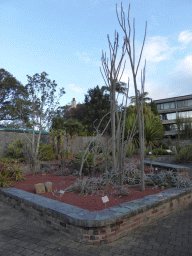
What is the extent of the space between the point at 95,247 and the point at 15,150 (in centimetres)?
799

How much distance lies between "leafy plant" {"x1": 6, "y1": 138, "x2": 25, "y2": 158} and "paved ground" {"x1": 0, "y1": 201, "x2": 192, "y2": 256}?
650 centimetres

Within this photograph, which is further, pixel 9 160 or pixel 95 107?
pixel 95 107

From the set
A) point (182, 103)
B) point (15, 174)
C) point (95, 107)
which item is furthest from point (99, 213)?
point (182, 103)

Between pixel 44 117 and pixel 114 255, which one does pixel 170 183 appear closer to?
pixel 114 255

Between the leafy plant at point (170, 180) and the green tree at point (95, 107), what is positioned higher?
the green tree at point (95, 107)

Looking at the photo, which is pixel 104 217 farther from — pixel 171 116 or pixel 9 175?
pixel 171 116

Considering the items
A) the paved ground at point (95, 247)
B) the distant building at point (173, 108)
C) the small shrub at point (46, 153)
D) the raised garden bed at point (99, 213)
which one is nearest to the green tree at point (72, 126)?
the small shrub at point (46, 153)

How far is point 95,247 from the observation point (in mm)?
2600

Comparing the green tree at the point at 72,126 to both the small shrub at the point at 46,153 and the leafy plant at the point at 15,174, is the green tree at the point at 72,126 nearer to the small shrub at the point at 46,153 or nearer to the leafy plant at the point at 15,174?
the small shrub at the point at 46,153

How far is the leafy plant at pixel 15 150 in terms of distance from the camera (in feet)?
31.6

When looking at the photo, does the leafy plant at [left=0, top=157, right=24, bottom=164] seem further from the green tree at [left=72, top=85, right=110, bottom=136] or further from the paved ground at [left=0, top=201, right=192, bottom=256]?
the green tree at [left=72, top=85, right=110, bottom=136]

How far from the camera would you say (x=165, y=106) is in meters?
34.7

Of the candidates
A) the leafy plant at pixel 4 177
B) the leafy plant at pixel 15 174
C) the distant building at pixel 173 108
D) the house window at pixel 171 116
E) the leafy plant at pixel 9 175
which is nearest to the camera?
the leafy plant at pixel 4 177

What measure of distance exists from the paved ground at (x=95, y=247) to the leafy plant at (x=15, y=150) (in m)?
6.50
